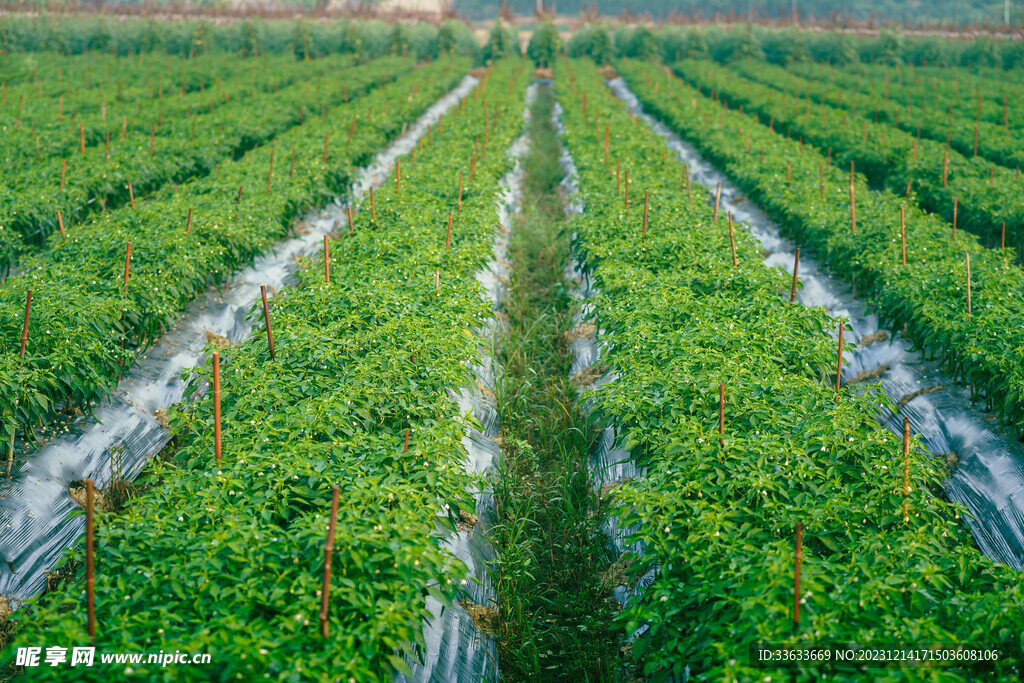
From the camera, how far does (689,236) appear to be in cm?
846

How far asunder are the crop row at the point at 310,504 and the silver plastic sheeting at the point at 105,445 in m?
0.57

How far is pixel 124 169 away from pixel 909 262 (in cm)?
1271

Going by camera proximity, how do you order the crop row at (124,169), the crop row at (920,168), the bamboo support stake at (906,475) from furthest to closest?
1. the crop row at (920,168)
2. the crop row at (124,169)
3. the bamboo support stake at (906,475)

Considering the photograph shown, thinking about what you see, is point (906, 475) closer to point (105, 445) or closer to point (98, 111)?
point (105, 445)

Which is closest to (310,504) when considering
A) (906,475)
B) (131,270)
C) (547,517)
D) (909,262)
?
(547,517)

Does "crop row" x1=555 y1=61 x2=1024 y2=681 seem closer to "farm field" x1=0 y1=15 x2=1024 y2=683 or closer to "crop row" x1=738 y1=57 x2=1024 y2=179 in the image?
"farm field" x1=0 y1=15 x2=1024 y2=683

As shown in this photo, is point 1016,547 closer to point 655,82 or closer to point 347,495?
point 347,495

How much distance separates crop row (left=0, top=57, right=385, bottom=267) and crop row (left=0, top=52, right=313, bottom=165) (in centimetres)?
64

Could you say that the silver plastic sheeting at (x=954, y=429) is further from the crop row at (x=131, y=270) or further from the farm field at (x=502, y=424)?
the crop row at (x=131, y=270)

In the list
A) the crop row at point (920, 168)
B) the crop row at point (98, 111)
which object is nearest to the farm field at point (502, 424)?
the crop row at point (920, 168)

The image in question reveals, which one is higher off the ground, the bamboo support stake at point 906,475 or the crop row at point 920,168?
the crop row at point 920,168

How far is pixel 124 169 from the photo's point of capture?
37.8 feet

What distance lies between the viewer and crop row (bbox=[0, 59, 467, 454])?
566 cm

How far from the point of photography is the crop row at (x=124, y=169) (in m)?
9.30
